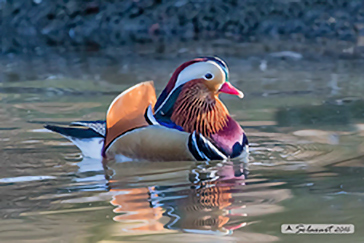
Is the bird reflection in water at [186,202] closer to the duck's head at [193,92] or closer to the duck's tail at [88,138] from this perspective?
the duck's head at [193,92]

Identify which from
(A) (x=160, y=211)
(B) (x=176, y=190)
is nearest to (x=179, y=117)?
(B) (x=176, y=190)

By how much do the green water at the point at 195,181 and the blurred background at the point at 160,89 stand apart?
12 millimetres

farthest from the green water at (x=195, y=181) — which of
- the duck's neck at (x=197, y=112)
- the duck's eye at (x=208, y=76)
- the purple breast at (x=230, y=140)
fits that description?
the duck's eye at (x=208, y=76)

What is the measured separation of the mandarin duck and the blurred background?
102 mm

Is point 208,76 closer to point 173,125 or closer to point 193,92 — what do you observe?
point 193,92

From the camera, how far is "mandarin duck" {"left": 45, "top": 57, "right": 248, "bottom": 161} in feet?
17.3

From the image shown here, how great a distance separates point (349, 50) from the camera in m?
12.2

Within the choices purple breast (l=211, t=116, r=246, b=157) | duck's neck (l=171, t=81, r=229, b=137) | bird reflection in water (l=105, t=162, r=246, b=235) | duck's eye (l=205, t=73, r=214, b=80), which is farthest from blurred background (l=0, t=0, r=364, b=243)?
duck's eye (l=205, t=73, r=214, b=80)

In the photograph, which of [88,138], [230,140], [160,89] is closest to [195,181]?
[230,140]

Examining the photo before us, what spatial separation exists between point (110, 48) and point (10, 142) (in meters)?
7.01

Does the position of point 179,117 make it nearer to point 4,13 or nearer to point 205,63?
point 205,63

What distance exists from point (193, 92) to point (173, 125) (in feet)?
0.90

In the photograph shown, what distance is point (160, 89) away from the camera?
8.75 metres

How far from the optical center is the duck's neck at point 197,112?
5.41 meters
